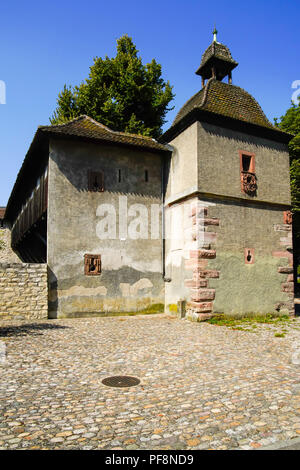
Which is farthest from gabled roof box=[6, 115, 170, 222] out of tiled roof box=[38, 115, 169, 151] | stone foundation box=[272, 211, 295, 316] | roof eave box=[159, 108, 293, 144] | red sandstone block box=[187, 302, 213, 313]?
red sandstone block box=[187, 302, 213, 313]

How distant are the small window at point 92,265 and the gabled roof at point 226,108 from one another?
6.12 meters

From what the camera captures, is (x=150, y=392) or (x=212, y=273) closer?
(x=150, y=392)

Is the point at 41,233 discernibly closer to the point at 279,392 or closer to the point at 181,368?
the point at 181,368

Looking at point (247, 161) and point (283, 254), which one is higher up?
point (247, 161)

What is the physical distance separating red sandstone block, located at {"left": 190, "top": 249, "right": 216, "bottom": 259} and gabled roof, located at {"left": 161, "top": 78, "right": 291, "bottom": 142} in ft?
16.2

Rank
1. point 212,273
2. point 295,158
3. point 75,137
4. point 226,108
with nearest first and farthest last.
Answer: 1. point 212,273
2. point 75,137
3. point 226,108
4. point 295,158

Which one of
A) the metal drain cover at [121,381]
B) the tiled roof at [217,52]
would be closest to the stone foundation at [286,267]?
the tiled roof at [217,52]

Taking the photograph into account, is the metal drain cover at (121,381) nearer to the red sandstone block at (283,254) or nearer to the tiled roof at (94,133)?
the tiled roof at (94,133)

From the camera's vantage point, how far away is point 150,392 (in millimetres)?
5312

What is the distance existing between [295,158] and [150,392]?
2029cm

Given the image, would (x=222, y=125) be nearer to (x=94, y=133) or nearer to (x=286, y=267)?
(x=94, y=133)

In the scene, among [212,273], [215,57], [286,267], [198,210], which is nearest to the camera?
[212,273]

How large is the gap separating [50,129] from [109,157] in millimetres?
2513

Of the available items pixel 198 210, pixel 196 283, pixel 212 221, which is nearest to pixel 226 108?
pixel 198 210
